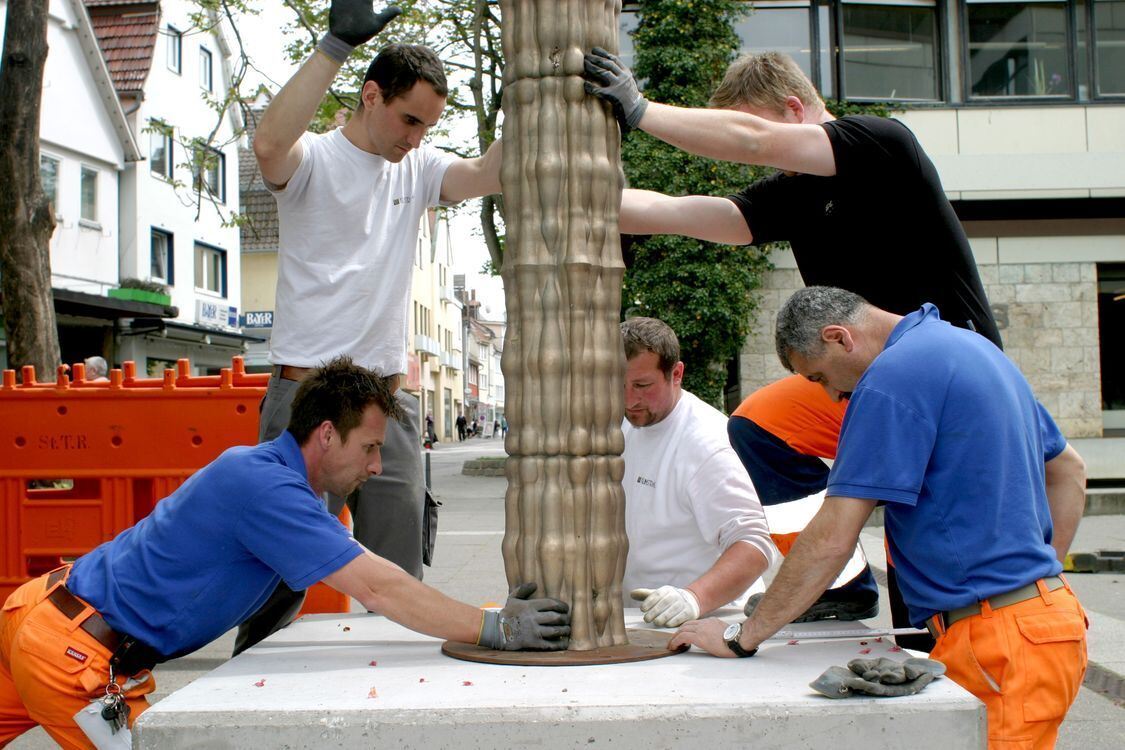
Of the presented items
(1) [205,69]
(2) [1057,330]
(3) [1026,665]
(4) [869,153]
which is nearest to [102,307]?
(1) [205,69]

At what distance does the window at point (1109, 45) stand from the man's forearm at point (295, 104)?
16.2 meters

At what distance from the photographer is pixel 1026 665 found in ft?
7.62

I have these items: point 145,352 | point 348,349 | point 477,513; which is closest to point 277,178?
point 348,349

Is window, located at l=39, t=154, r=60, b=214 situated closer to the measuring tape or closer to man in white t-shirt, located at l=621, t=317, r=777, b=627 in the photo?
man in white t-shirt, located at l=621, t=317, r=777, b=627

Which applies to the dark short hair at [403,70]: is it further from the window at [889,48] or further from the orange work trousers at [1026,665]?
the window at [889,48]

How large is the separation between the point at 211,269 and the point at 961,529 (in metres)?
28.6

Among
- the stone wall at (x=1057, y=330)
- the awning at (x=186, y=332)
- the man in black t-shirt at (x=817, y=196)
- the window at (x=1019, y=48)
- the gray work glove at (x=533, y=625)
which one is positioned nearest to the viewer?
the gray work glove at (x=533, y=625)

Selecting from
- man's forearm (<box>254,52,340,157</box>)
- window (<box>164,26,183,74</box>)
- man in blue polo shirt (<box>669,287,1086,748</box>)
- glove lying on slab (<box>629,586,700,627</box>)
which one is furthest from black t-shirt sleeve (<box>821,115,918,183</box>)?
A: window (<box>164,26,183,74</box>)

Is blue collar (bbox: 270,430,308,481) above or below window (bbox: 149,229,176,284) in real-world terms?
below

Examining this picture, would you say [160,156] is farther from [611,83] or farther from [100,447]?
[611,83]

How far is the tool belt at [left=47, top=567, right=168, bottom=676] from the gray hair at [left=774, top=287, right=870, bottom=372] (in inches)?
67.0

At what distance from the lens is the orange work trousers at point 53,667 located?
2652 mm

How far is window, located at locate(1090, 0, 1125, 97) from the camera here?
54.0ft

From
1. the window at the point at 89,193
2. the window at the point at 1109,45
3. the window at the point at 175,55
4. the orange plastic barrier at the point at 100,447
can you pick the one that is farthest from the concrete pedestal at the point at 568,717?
the window at the point at 175,55
